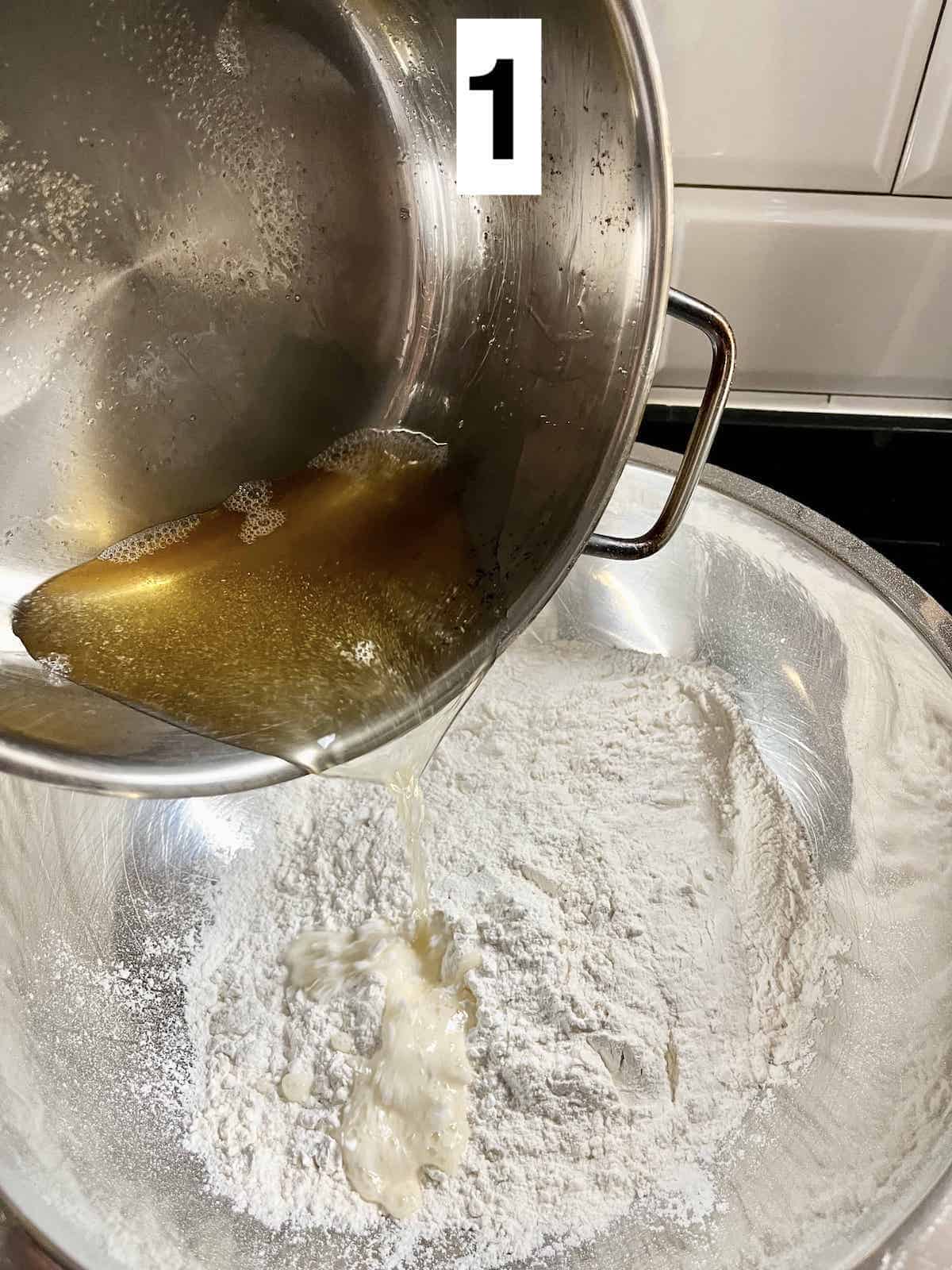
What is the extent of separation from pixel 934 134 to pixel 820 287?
156mm

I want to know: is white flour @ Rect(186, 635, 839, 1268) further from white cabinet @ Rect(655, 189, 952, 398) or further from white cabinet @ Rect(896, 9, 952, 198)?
white cabinet @ Rect(896, 9, 952, 198)

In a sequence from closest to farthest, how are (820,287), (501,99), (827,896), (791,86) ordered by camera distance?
1. (501,99)
2. (827,896)
3. (791,86)
4. (820,287)

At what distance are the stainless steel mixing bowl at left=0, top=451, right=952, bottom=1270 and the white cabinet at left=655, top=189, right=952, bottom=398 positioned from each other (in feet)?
0.70

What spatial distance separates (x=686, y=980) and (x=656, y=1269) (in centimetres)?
18

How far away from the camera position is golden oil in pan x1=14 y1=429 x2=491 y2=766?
1.84ft

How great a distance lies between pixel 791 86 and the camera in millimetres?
855

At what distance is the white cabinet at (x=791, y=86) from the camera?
0.82m

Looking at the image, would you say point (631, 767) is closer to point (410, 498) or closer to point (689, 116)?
point (410, 498)

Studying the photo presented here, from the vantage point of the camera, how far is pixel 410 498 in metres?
0.66

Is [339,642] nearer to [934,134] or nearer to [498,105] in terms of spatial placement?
[498,105]

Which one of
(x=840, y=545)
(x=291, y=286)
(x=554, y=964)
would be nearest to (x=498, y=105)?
(x=291, y=286)

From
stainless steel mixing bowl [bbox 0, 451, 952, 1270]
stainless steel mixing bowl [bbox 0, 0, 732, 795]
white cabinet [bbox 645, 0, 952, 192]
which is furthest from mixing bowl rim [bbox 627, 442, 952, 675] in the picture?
white cabinet [bbox 645, 0, 952, 192]

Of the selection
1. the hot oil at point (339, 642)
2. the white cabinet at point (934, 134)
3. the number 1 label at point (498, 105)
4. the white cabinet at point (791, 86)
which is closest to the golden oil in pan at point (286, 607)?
the hot oil at point (339, 642)

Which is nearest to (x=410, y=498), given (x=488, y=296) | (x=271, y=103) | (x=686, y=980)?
(x=488, y=296)
